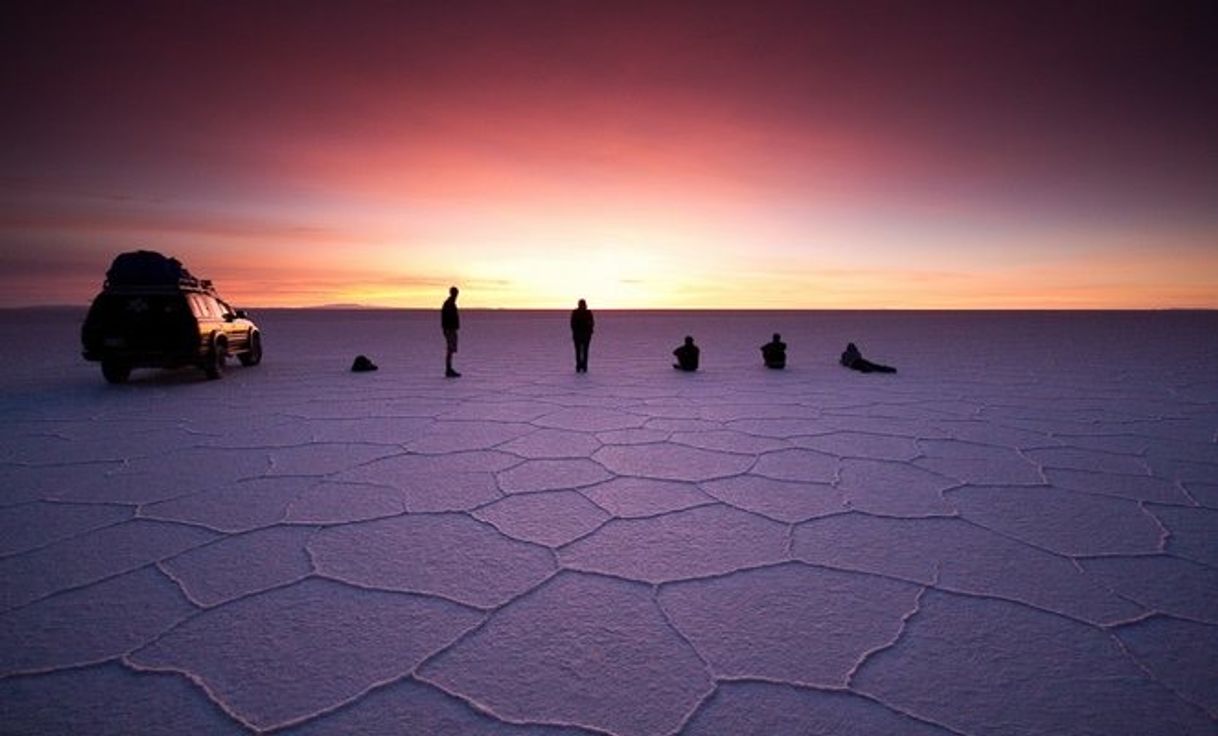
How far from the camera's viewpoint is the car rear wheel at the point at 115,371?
8969mm

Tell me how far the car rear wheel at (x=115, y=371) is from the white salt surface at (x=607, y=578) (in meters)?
3.12

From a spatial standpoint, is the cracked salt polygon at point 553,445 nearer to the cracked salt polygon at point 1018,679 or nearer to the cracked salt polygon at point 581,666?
the cracked salt polygon at point 581,666

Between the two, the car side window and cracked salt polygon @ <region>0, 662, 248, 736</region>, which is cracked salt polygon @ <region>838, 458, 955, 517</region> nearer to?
cracked salt polygon @ <region>0, 662, 248, 736</region>

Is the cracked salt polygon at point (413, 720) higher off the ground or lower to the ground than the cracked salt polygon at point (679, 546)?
lower

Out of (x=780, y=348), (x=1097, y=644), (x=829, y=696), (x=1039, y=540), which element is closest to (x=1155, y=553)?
(x=1039, y=540)

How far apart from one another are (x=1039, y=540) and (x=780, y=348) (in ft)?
28.1

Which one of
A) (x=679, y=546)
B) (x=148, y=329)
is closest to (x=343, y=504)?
(x=679, y=546)

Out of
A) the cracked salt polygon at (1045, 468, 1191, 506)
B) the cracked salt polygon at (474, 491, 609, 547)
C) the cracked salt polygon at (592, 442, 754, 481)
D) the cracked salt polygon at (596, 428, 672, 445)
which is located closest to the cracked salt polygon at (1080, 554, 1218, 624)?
the cracked salt polygon at (1045, 468, 1191, 506)

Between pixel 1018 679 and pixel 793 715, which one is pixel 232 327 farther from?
pixel 1018 679

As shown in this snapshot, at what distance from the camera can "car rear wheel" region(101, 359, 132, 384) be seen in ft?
29.4

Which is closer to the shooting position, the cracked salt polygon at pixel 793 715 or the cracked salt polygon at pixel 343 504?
the cracked salt polygon at pixel 793 715

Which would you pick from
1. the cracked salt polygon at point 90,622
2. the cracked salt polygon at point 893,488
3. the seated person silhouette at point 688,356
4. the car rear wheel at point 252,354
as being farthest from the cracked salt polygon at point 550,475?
the car rear wheel at point 252,354

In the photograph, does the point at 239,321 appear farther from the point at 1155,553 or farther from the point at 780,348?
the point at 1155,553

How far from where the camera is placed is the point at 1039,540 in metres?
3.19
